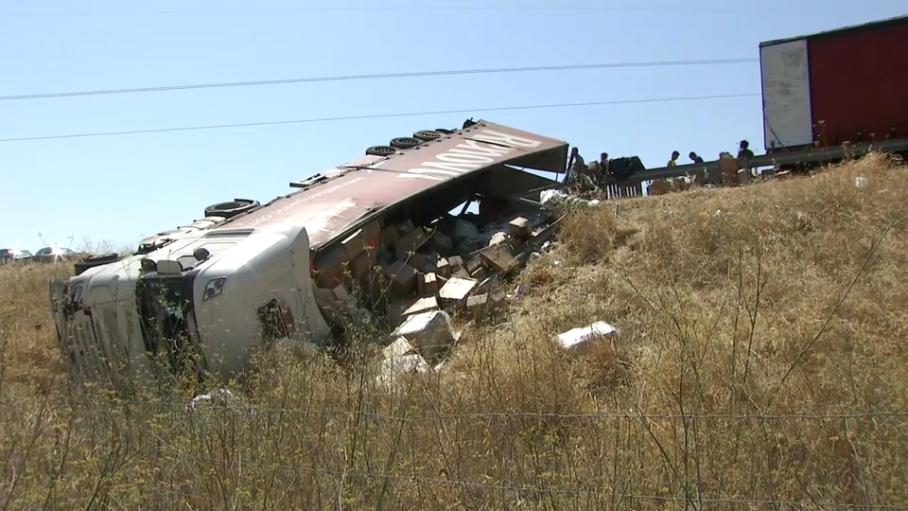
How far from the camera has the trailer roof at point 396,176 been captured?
9250 millimetres

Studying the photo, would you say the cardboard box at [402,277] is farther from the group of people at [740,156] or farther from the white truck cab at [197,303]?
the group of people at [740,156]

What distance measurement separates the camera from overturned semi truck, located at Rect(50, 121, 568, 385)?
22.7ft

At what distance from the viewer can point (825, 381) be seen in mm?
4531

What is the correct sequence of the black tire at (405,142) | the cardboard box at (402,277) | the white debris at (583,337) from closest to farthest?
the white debris at (583,337) < the cardboard box at (402,277) < the black tire at (405,142)

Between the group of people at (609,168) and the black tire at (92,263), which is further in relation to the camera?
the group of people at (609,168)

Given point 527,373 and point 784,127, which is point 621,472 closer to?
point 527,373

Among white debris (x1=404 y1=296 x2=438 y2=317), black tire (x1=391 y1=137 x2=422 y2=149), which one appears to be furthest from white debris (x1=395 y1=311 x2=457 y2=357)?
black tire (x1=391 y1=137 x2=422 y2=149)

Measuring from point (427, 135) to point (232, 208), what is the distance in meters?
3.84

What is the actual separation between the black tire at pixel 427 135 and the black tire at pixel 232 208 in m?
3.44

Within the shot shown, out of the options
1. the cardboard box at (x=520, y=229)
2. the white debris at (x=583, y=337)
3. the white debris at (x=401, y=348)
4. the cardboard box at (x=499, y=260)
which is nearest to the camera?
the white debris at (x=583, y=337)

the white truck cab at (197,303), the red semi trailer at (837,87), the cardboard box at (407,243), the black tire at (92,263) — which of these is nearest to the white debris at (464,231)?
the cardboard box at (407,243)

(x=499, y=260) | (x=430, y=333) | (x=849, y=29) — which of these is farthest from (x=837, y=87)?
(x=430, y=333)

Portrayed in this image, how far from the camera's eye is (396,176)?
1078 centimetres

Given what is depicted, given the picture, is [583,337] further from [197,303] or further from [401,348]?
[197,303]
